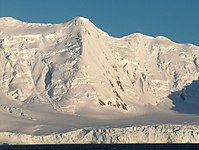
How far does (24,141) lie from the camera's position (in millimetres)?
198625

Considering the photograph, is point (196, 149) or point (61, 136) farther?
point (61, 136)

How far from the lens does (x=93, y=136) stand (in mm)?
197750

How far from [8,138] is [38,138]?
9.00 meters

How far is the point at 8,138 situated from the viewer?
196250 millimetres

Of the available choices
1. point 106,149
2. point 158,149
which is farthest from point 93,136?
point 158,149

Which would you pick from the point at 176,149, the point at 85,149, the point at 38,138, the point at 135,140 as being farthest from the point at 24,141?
the point at 176,149

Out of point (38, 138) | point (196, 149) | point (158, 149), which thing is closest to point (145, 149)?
point (158, 149)

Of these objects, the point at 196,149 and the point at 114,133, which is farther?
Answer: the point at 114,133

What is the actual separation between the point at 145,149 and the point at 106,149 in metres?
11.5

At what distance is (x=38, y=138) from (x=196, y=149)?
1842 inches

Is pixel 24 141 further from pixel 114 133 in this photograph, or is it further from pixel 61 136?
pixel 114 133

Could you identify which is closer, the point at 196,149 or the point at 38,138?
the point at 196,149

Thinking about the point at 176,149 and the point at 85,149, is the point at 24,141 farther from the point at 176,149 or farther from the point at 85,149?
the point at 176,149

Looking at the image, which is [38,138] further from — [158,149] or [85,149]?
[158,149]
